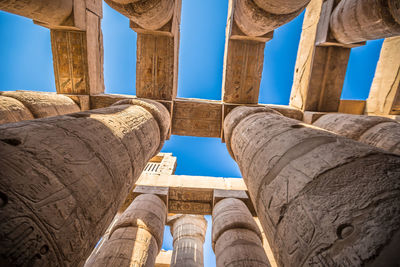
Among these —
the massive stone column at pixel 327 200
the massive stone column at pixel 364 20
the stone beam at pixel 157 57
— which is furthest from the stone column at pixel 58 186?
the massive stone column at pixel 364 20

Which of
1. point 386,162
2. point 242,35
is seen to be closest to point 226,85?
point 242,35

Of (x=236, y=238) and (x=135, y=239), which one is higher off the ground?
(x=135, y=239)

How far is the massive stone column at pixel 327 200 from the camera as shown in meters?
0.99

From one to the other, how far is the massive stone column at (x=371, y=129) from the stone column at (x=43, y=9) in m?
6.66

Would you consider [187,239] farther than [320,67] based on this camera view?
Yes

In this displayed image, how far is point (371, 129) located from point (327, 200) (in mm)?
3401

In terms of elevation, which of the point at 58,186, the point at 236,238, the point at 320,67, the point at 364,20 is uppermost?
the point at 364,20

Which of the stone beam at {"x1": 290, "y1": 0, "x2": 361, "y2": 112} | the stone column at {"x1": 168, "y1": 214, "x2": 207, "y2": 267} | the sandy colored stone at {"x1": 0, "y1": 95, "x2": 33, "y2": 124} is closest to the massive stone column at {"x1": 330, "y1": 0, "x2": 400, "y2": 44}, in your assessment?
the stone beam at {"x1": 290, "y1": 0, "x2": 361, "y2": 112}

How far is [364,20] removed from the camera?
3602mm

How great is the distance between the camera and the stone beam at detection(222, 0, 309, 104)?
13.2 feet

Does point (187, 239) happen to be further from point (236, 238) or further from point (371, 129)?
point (371, 129)

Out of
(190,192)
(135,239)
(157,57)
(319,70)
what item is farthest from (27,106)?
(319,70)

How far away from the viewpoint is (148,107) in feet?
12.6

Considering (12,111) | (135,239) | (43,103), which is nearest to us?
(12,111)
